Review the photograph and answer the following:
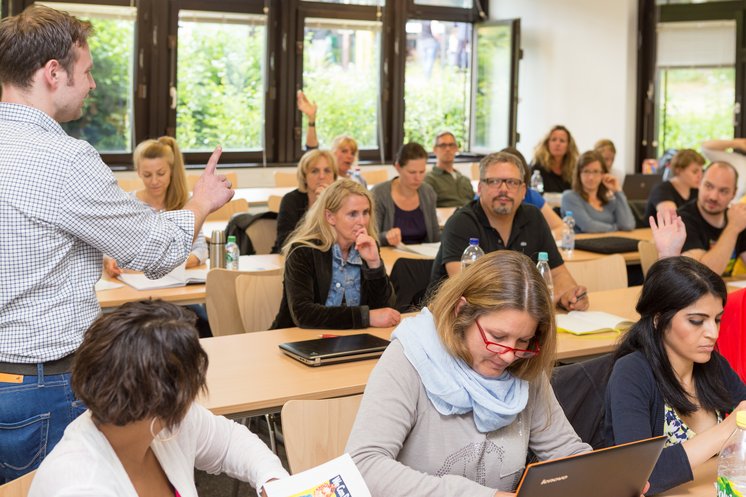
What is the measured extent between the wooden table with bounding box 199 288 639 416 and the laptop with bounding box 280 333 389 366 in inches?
0.9

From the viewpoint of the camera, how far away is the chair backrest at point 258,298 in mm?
4008

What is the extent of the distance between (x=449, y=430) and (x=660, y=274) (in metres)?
0.90

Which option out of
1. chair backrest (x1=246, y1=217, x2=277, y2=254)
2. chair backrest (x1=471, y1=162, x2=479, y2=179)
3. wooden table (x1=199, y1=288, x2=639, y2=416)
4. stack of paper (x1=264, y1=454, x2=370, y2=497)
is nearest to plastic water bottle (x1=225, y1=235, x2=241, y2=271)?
chair backrest (x1=246, y1=217, x2=277, y2=254)

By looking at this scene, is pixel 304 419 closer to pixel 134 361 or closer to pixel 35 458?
pixel 35 458

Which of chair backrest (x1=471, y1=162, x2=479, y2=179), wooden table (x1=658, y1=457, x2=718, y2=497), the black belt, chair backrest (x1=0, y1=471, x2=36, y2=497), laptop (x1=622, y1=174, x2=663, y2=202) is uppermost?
chair backrest (x1=471, y1=162, x2=479, y2=179)

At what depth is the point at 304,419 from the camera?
238 cm

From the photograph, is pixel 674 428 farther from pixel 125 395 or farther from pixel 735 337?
pixel 125 395

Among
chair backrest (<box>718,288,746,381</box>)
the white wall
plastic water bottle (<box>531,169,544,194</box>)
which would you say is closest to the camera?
chair backrest (<box>718,288,746,381</box>)

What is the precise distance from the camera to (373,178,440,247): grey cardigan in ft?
20.4

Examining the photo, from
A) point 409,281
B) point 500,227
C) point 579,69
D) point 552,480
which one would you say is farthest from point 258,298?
point 579,69

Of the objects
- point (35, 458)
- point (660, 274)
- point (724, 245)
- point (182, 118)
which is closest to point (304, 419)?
point (35, 458)

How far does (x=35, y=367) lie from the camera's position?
2.27 metres

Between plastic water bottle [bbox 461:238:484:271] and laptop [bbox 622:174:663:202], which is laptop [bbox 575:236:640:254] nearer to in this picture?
plastic water bottle [bbox 461:238:484:271]

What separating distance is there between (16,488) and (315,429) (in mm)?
780
